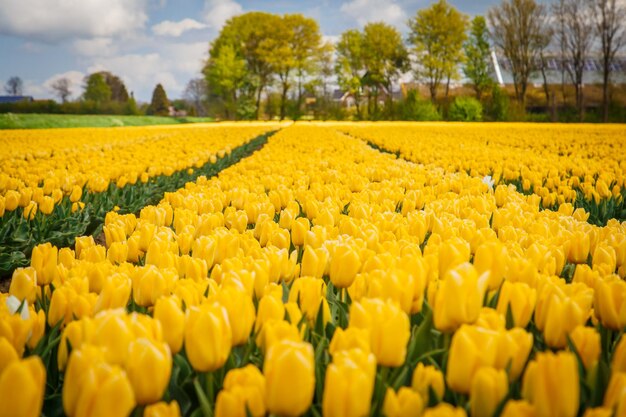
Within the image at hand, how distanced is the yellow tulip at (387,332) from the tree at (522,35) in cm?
5295

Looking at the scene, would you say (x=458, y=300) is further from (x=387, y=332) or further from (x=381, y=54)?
(x=381, y=54)

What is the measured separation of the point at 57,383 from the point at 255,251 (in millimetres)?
818

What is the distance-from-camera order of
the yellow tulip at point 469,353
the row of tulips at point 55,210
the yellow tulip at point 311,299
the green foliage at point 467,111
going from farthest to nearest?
the green foliage at point 467,111 < the row of tulips at point 55,210 < the yellow tulip at point 311,299 < the yellow tulip at point 469,353

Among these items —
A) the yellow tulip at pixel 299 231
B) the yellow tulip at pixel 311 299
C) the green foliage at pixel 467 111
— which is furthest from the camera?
the green foliage at pixel 467 111

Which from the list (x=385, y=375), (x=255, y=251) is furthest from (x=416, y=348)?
(x=255, y=251)

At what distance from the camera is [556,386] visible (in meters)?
0.87

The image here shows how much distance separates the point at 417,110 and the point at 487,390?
44.7 m

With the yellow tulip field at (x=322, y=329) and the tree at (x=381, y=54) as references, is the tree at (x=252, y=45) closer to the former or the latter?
the tree at (x=381, y=54)

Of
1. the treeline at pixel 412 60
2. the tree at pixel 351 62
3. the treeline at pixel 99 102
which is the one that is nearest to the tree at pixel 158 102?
the treeline at pixel 99 102

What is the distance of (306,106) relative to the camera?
2403 inches

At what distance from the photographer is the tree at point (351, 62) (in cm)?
5703

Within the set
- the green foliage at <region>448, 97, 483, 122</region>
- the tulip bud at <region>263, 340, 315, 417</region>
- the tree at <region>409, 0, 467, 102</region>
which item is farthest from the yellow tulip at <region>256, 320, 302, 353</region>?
the tree at <region>409, 0, 467, 102</region>

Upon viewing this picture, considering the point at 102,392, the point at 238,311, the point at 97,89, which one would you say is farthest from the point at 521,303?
the point at 97,89

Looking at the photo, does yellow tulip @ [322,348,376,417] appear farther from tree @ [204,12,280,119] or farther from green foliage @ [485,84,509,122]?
tree @ [204,12,280,119]
